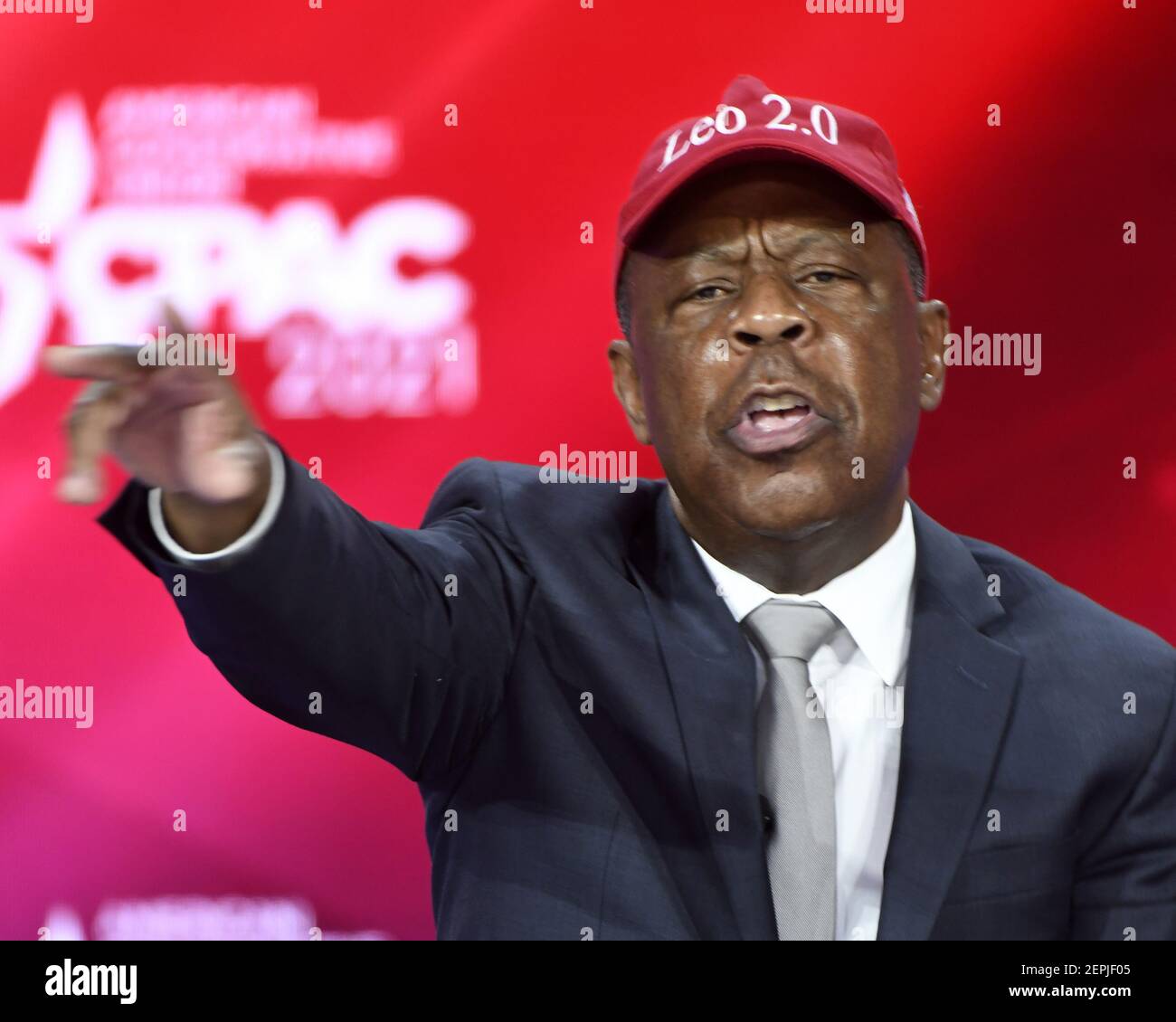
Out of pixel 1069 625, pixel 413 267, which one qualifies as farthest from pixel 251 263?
pixel 1069 625

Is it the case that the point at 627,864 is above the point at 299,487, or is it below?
below

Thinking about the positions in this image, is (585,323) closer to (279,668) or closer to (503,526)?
(503,526)

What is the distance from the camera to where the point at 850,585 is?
138 cm

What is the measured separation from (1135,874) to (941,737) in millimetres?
238

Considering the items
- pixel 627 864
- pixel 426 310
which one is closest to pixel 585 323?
pixel 426 310

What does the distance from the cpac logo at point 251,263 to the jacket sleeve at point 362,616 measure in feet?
2.20

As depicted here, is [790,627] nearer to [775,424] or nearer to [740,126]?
[775,424]

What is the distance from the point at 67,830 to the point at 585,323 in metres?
1.05

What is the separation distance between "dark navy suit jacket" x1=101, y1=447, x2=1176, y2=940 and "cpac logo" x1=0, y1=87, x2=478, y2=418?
65 centimetres

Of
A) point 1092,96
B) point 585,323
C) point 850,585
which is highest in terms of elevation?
point 1092,96

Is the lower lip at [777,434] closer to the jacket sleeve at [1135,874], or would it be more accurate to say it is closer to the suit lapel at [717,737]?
the suit lapel at [717,737]

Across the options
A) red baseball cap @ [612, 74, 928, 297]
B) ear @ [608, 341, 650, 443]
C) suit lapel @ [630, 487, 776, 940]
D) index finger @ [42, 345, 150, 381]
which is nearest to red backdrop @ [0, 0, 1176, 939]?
ear @ [608, 341, 650, 443]

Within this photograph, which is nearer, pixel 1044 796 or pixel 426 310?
pixel 1044 796

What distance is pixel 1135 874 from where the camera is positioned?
4.35 ft
